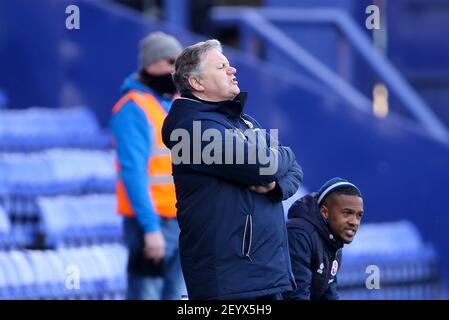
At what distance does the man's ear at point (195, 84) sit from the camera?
4.86m

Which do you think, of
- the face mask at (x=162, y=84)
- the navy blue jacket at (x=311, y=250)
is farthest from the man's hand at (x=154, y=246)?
the navy blue jacket at (x=311, y=250)

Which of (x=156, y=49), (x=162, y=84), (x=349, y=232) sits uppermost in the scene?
(x=156, y=49)

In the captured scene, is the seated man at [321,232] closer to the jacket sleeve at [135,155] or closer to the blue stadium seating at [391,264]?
the jacket sleeve at [135,155]

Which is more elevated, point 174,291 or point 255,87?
point 255,87

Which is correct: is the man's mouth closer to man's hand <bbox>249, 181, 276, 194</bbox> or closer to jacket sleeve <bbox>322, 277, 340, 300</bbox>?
jacket sleeve <bbox>322, 277, 340, 300</bbox>

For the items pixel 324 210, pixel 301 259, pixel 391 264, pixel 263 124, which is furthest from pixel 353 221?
pixel 263 124

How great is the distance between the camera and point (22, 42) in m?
9.63

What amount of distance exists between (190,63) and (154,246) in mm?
1623

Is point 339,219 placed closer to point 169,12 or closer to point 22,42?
point 22,42

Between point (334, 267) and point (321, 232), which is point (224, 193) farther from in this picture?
point (334, 267)

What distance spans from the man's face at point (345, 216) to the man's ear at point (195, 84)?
734 mm

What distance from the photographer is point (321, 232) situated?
16.8 feet

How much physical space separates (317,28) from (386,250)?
9.19 feet

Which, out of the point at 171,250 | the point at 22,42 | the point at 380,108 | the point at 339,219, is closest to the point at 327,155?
the point at 380,108
